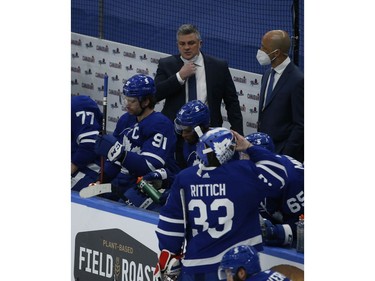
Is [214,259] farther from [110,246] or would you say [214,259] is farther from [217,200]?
[110,246]

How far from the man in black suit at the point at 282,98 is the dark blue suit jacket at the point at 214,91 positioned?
15.7 inches

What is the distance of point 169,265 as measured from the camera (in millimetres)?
4598

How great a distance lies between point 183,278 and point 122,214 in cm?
86

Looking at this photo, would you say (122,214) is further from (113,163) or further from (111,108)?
(111,108)

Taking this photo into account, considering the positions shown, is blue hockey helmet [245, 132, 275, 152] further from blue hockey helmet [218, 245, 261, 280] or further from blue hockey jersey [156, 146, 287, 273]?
blue hockey helmet [218, 245, 261, 280]

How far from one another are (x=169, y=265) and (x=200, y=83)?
1.46 m

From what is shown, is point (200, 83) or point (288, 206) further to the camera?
point (200, 83)

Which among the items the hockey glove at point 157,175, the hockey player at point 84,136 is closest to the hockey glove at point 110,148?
the hockey glove at point 157,175

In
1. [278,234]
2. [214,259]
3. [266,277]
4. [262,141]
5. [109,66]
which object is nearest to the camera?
[266,277]

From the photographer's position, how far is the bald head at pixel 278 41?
5.33 metres

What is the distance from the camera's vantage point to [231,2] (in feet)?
21.4

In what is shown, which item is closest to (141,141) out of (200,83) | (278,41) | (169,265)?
(200,83)

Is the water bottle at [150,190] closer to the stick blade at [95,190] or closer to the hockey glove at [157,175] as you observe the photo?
the hockey glove at [157,175]
